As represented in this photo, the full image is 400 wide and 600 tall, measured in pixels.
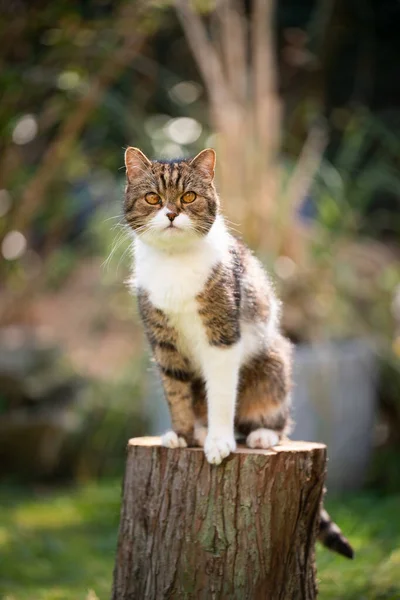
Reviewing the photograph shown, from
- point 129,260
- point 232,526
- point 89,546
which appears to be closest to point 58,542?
point 89,546

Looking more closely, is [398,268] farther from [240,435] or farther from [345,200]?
[240,435]

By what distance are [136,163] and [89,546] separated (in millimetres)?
1763

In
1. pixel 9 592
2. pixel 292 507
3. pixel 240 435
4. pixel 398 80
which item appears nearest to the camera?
pixel 292 507

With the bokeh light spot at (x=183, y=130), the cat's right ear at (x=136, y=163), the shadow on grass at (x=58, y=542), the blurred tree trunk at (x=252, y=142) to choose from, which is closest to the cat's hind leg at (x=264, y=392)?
the cat's right ear at (x=136, y=163)

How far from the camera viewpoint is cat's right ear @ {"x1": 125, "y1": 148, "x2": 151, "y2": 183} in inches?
75.8

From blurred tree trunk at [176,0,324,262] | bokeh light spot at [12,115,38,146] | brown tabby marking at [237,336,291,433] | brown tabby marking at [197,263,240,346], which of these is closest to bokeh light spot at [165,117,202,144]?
blurred tree trunk at [176,0,324,262]

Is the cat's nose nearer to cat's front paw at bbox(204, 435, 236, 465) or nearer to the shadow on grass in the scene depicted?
cat's front paw at bbox(204, 435, 236, 465)

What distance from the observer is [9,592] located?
2.52 m

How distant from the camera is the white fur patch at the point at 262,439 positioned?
199cm

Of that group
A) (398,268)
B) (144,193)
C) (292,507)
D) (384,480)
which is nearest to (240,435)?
(292,507)

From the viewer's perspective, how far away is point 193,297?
74.4 inches

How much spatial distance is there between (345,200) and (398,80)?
2.00m

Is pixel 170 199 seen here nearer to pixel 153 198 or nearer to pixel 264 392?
pixel 153 198

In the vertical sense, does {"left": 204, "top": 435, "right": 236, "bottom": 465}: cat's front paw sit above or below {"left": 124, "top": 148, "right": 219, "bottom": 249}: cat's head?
below
